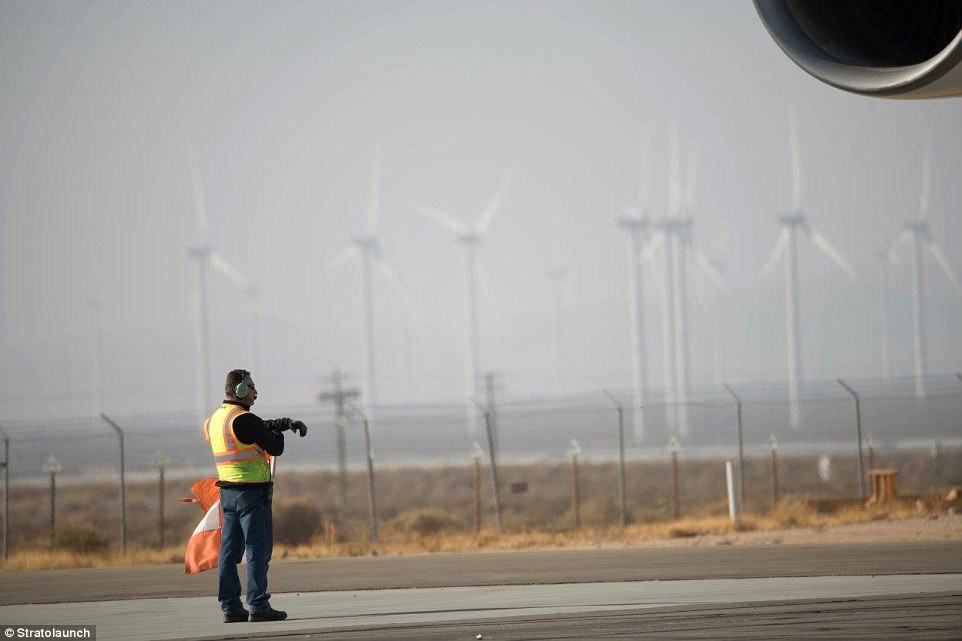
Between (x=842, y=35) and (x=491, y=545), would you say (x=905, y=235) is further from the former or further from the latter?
(x=842, y=35)

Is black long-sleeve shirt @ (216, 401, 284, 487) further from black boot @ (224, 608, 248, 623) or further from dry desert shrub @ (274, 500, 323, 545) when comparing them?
dry desert shrub @ (274, 500, 323, 545)

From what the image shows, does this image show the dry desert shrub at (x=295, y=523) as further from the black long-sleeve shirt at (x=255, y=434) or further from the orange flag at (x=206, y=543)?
the black long-sleeve shirt at (x=255, y=434)

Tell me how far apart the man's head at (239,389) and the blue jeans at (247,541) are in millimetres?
728

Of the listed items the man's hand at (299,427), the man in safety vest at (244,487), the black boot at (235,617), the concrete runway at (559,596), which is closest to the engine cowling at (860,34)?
the concrete runway at (559,596)

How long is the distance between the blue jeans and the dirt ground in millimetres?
10829

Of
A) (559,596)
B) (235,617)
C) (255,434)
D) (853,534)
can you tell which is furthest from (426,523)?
(255,434)

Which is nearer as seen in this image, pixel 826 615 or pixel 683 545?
pixel 826 615

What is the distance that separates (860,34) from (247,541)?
663 centimetres

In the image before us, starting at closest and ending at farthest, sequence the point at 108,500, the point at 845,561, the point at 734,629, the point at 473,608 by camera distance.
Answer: the point at 734,629, the point at 473,608, the point at 845,561, the point at 108,500

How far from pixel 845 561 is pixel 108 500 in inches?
2530

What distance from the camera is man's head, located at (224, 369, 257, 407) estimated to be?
41.8ft

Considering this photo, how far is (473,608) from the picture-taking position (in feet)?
45.0

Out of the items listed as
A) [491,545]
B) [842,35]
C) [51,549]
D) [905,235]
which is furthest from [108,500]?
[842,35]

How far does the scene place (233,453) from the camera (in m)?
12.7
